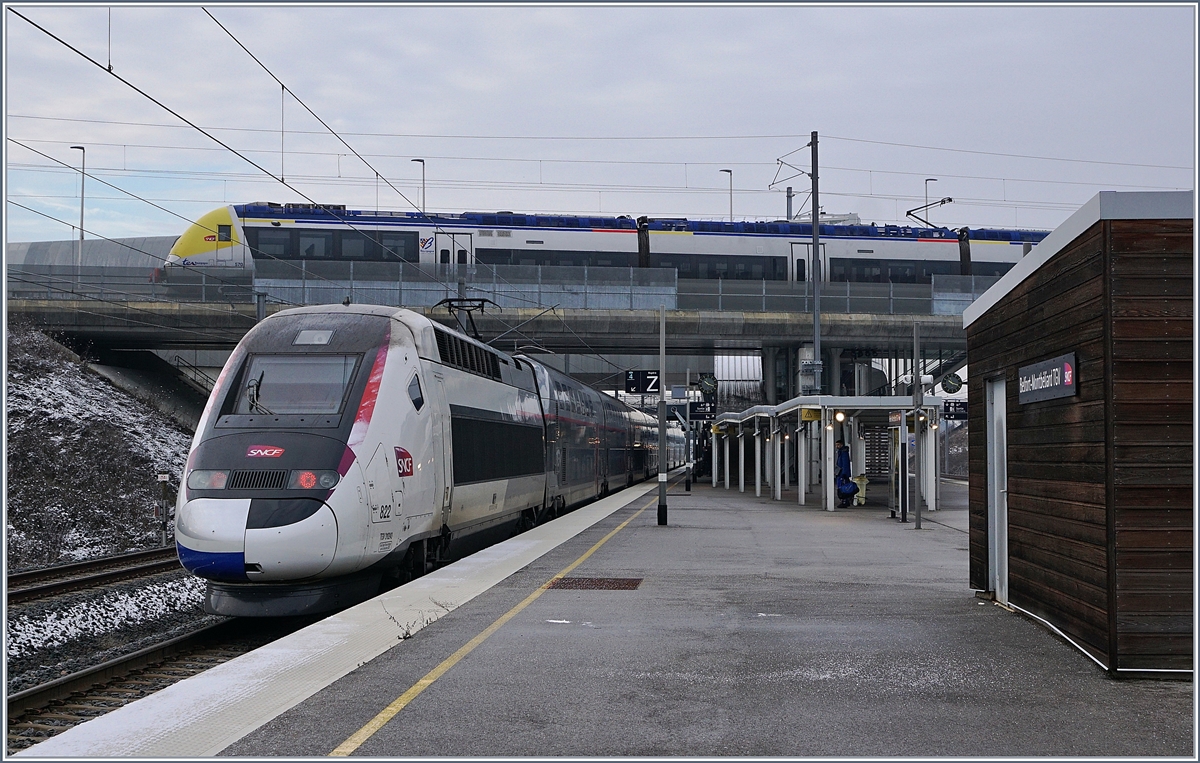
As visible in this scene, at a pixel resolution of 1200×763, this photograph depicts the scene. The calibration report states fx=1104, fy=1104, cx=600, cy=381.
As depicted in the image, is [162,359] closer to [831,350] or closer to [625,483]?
[625,483]

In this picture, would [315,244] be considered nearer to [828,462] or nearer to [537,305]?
[537,305]

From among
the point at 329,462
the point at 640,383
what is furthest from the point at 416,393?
the point at 640,383

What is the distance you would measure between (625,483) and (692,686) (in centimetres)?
3437

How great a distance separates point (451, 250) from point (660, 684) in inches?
1287

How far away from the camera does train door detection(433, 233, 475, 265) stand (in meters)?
38.8

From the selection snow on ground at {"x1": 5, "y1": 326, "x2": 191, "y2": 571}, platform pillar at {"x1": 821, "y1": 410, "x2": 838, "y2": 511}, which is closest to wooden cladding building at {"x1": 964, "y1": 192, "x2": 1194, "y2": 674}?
snow on ground at {"x1": 5, "y1": 326, "x2": 191, "y2": 571}

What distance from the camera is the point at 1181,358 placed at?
23.4 feet

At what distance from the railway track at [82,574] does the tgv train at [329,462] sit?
416 centimetres

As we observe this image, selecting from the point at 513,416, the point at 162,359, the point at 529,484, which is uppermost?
the point at 162,359

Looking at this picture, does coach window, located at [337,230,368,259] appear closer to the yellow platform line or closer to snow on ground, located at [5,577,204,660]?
snow on ground, located at [5,577,204,660]

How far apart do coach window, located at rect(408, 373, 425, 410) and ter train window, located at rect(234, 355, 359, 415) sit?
86 centimetres

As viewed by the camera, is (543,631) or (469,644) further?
(543,631)

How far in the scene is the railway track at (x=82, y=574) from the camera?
47.0 ft

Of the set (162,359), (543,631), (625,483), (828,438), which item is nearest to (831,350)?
(625,483)
